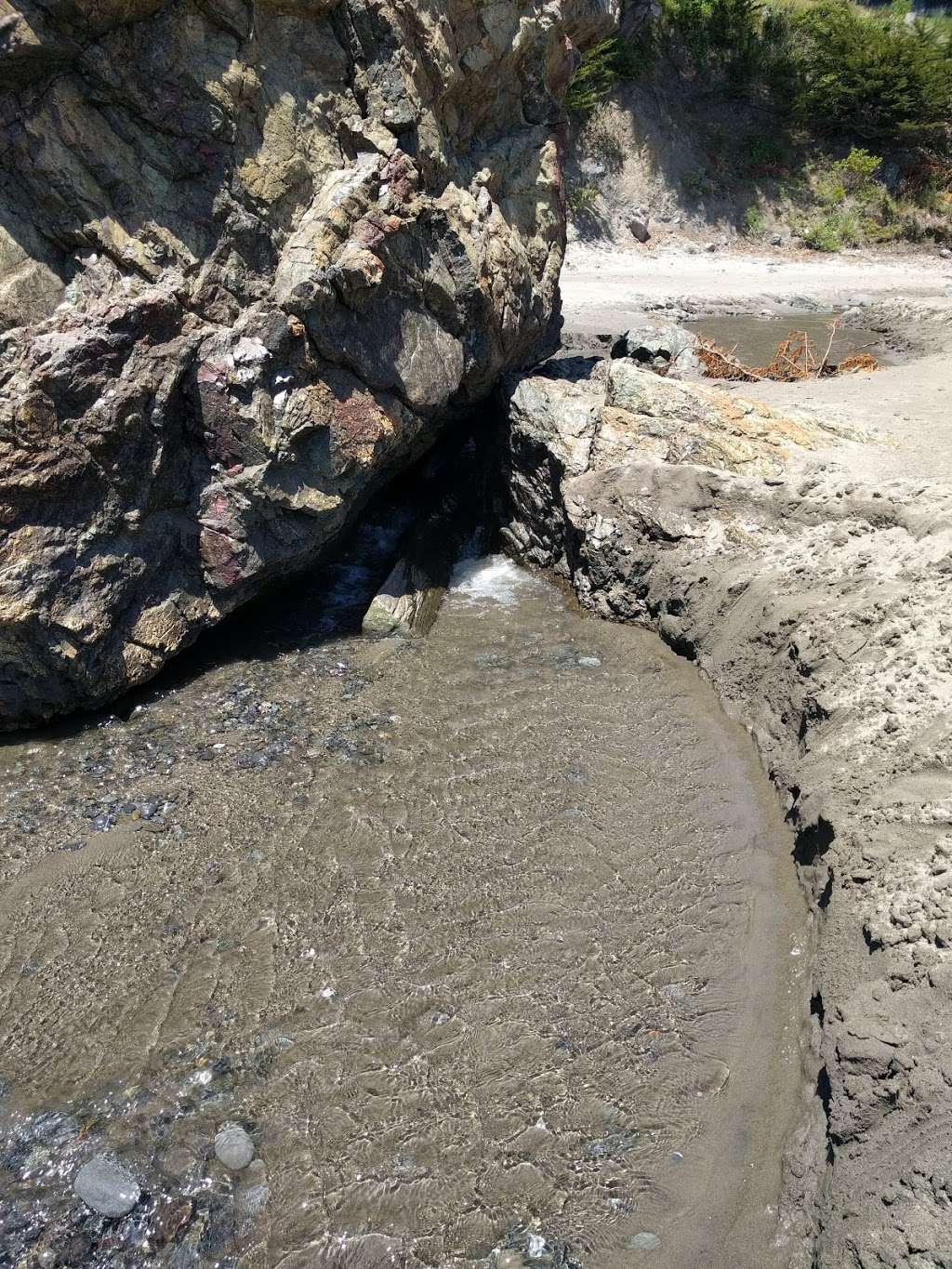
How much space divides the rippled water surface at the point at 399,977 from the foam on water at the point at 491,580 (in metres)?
1.82

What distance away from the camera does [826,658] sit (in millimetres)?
6035

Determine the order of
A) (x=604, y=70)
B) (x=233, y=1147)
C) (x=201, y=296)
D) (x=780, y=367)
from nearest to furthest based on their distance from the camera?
(x=233, y=1147) → (x=201, y=296) → (x=780, y=367) → (x=604, y=70)

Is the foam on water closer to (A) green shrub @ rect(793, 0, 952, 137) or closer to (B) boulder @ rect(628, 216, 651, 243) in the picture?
(B) boulder @ rect(628, 216, 651, 243)

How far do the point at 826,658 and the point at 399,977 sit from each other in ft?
12.2

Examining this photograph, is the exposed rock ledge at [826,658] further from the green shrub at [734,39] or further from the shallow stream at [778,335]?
the green shrub at [734,39]

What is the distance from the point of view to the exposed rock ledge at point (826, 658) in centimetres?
350

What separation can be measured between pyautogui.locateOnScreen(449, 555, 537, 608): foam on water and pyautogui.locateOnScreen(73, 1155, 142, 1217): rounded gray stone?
18.8ft

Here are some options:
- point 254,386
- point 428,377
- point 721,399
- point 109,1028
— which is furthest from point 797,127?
point 109,1028

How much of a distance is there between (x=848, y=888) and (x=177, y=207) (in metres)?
6.37

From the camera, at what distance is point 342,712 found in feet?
21.8

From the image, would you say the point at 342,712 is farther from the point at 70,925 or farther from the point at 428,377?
the point at 428,377

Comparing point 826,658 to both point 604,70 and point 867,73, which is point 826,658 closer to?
point 604,70

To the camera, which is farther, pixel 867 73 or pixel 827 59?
pixel 827 59

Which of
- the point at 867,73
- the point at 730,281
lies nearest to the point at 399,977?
the point at 730,281
